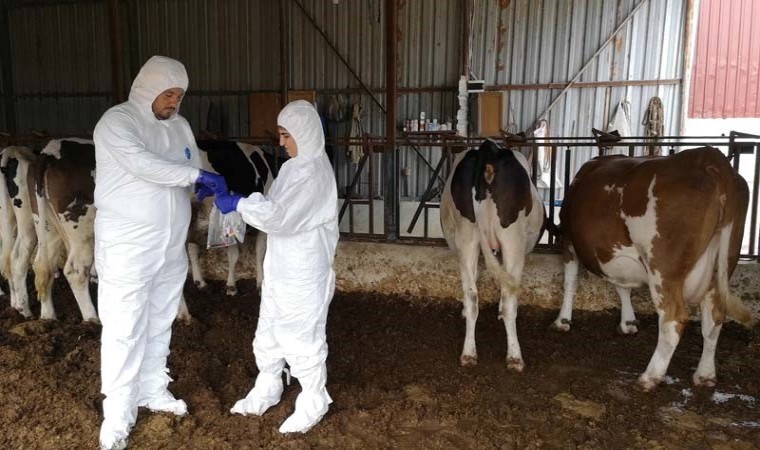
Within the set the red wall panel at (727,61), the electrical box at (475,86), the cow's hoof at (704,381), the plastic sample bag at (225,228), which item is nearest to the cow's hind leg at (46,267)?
the plastic sample bag at (225,228)

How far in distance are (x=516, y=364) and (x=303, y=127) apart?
2.39 meters

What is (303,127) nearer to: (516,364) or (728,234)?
(516,364)

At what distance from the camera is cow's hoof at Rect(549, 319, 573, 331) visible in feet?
16.9

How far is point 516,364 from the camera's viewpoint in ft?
14.2

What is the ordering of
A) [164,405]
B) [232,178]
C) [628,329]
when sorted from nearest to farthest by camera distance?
[164,405] < [628,329] < [232,178]

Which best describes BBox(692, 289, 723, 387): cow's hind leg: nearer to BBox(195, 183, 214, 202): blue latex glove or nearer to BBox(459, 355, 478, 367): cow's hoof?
BBox(459, 355, 478, 367): cow's hoof

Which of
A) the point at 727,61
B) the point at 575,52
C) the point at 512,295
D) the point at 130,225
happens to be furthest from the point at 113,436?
the point at 727,61

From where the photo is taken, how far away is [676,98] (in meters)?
11.4

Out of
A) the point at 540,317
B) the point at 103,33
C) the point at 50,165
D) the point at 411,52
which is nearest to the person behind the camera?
the point at 50,165

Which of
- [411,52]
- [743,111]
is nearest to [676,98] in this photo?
[743,111]

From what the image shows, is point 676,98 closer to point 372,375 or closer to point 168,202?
point 372,375

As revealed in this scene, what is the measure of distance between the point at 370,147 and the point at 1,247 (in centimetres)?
384

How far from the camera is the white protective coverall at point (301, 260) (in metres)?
3.14

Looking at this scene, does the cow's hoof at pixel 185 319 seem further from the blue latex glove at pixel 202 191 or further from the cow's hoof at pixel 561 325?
the cow's hoof at pixel 561 325
